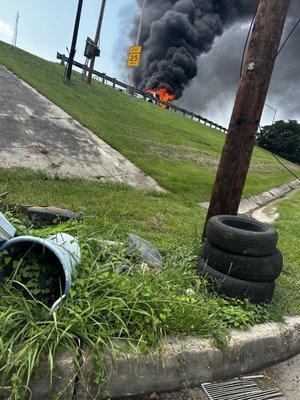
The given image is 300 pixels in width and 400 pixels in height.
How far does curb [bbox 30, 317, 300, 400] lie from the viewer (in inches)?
106

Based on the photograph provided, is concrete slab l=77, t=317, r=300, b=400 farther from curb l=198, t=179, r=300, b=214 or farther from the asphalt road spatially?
curb l=198, t=179, r=300, b=214

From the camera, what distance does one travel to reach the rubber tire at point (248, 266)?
3904 mm

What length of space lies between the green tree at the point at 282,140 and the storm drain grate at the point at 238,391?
37098 mm

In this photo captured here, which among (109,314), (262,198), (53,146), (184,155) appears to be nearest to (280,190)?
(262,198)

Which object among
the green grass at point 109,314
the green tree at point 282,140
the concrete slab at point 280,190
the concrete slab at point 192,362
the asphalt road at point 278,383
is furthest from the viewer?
the green tree at point 282,140

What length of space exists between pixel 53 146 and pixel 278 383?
7289 millimetres

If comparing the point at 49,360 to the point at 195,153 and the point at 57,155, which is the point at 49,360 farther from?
the point at 195,153

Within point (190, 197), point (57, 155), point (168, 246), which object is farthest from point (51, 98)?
point (168, 246)

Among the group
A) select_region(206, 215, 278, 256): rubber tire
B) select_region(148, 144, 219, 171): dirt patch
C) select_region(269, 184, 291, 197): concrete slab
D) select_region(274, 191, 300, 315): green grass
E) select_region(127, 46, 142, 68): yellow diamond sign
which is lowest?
select_region(269, 184, 291, 197): concrete slab

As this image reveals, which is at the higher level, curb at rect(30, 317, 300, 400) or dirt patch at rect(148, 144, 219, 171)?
dirt patch at rect(148, 144, 219, 171)

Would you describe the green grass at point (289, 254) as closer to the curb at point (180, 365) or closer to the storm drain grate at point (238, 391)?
the curb at point (180, 365)

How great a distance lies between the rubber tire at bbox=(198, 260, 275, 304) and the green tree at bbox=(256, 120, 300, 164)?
119ft

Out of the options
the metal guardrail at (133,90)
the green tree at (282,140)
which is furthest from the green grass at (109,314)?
the green tree at (282,140)

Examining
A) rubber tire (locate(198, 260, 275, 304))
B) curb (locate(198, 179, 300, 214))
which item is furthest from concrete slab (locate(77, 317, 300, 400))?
curb (locate(198, 179, 300, 214))
